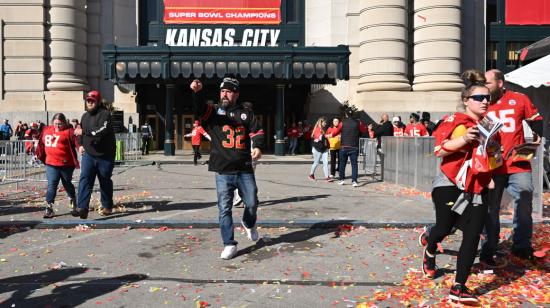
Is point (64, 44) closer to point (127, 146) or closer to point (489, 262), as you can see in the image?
point (127, 146)

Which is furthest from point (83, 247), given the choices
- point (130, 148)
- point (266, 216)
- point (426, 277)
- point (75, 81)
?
point (75, 81)

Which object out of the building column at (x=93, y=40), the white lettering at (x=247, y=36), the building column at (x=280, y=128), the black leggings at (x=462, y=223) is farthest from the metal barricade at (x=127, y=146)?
the black leggings at (x=462, y=223)

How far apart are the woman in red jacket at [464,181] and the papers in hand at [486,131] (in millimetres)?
44

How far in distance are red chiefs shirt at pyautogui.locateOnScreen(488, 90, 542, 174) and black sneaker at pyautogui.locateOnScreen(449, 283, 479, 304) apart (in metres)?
1.65

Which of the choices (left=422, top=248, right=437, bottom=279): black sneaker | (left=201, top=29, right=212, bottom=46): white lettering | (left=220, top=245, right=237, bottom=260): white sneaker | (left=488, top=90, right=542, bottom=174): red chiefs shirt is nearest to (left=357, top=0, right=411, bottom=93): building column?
(left=201, top=29, right=212, bottom=46): white lettering

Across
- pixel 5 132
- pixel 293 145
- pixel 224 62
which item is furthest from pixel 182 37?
pixel 5 132

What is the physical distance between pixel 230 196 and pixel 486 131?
9.35 feet

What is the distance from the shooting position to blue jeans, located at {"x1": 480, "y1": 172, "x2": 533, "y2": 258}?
4957 millimetres

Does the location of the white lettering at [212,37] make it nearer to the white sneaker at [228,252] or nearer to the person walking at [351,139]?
the person walking at [351,139]

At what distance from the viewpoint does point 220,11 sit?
29.9 metres

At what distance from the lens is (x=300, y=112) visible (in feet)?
105

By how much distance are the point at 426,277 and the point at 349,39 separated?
26563mm

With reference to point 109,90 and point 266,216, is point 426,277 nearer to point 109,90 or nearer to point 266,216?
point 266,216

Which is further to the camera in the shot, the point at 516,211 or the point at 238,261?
the point at 238,261
